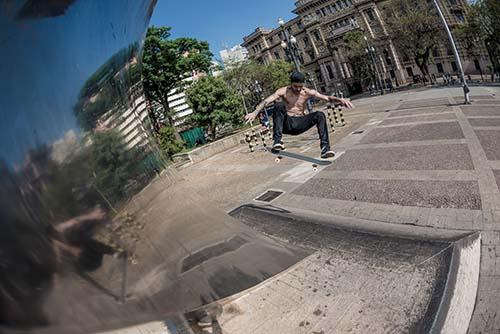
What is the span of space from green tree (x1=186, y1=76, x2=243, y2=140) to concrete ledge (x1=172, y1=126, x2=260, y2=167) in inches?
119

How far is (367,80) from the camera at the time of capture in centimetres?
5422

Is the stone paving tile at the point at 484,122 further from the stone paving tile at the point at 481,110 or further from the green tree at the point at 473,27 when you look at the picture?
the green tree at the point at 473,27

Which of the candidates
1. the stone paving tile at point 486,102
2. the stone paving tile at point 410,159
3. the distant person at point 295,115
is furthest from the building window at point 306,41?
the distant person at point 295,115

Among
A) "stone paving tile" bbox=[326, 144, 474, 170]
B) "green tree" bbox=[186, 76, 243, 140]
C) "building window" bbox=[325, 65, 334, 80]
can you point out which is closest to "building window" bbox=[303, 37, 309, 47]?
"building window" bbox=[325, 65, 334, 80]

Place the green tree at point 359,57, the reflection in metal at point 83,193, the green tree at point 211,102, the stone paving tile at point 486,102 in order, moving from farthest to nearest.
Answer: the green tree at point 359,57 < the green tree at point 211,102 < the stone paving tile at point 486,102 < the reflection in metal at point 83,193

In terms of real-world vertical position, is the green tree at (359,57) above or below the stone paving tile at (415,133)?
above

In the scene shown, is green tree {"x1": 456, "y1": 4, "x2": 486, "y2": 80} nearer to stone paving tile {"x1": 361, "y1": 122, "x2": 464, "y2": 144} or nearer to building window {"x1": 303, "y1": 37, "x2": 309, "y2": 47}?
building window {"x1": 303, "y1": 37, "x2": 309, "y2": 47}

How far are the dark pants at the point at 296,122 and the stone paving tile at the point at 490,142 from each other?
20.3ft

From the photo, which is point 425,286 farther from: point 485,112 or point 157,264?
point 485,112

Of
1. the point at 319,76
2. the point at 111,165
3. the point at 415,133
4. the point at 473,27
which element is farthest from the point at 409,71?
the point at 111,165

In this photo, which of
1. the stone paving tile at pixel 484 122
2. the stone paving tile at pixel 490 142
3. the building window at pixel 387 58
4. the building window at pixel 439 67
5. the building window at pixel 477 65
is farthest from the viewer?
the building window at pixel 387 58

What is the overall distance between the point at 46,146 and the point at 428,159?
1076 cm

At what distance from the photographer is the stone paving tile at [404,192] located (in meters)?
6.86

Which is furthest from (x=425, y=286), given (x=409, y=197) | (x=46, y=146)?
(x=46, y=146)
